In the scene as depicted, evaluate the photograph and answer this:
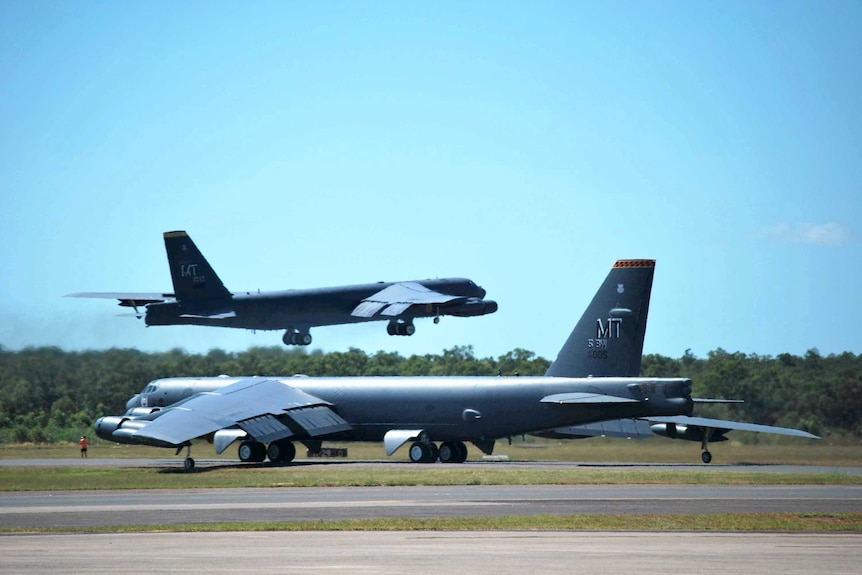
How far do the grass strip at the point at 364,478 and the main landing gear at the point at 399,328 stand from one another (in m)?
20.8

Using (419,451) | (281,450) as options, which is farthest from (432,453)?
(281,450)

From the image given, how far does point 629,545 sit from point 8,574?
967cm

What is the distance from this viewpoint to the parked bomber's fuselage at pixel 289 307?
2613 inches

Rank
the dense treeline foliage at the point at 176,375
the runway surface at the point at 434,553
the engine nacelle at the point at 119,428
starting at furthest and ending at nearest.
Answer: the dense treeline foliage at the point at 176,375 → the engine nacelle at the point at 119,428 → the runway surface at the point at 434,553

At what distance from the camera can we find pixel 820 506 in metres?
28.6

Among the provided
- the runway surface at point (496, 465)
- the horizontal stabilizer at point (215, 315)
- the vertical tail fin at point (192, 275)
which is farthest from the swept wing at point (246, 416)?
the vertical tail fin at point (192, 275)

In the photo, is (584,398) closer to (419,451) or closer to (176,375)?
(419,451)

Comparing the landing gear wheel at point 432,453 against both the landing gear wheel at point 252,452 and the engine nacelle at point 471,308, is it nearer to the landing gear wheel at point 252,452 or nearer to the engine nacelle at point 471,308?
the landing gear wheel at point 252,452

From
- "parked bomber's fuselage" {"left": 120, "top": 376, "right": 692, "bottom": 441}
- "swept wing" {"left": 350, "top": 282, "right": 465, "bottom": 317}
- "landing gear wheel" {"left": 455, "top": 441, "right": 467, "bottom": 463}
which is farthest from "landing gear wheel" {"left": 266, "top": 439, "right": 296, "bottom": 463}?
"swept wing" {"left": 350, "top": 282, "right": 465, "bottom": 317}

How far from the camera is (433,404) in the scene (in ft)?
166

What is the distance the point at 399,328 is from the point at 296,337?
5824mm

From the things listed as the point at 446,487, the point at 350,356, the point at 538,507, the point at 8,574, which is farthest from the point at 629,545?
the point at 350,356

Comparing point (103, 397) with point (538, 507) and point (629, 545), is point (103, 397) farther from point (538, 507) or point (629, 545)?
point (629, 545)

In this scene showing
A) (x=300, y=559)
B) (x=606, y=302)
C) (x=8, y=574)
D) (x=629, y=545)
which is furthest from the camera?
(x=606, y=302)
